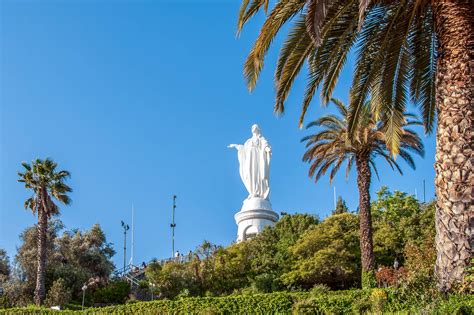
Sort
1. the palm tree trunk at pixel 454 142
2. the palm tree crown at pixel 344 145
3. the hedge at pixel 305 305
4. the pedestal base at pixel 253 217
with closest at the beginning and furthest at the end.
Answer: the hedge at pixel 305 305, the palm tree trunk at pixel 454 142, the palm tree crown at pixel 344 145, the pedestal base at pixel 253 217

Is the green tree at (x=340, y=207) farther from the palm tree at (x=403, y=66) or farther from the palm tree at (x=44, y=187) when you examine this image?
the palm tree at (x=403, y=66)

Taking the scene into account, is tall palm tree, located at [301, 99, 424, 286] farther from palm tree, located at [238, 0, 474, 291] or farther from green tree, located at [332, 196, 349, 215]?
green tree, located at [332, 196, 349, 215]

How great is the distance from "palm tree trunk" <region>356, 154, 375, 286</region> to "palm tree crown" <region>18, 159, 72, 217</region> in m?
16.9

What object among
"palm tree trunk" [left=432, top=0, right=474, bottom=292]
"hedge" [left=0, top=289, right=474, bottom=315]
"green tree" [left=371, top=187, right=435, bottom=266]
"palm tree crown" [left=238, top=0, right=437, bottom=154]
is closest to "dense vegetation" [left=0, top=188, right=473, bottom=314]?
"green tree" [left=371, top=187, right=435, bottom=266]

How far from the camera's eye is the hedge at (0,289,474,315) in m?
12.6

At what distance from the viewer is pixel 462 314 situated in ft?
40.4

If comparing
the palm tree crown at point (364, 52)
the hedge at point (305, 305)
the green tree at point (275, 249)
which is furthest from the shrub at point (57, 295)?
the palm tree crown at point (364, 52)

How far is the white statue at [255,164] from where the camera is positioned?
5009cm

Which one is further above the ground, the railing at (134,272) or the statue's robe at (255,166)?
the statue's robe at (255,166)

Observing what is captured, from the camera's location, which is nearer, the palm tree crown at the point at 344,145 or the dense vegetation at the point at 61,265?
the palm tree crown at the point at 344,145

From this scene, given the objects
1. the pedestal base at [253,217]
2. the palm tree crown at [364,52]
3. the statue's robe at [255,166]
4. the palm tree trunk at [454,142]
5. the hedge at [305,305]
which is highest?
the statue's robe at [255,166]

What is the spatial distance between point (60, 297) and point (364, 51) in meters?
26.2

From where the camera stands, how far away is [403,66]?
15.7 meters

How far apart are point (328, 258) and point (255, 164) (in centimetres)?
1624
